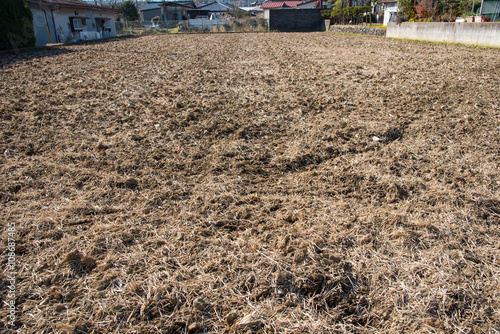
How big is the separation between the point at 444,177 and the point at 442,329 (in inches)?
78.7

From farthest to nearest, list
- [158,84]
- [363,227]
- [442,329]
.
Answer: [158,84] → [363,227] → [442,329]

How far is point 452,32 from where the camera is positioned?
1614cm

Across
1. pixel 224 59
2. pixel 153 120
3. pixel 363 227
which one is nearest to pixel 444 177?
pixel 363 227

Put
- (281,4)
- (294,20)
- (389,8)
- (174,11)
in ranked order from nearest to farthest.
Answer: (389,8), (294,20), (281,4), (174,11)

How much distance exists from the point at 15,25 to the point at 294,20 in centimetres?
2954

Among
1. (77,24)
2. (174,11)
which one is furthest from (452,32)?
(174,11)

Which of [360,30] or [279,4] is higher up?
[279,4]

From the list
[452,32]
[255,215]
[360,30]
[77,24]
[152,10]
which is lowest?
[255,215]

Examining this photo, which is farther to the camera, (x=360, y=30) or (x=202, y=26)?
(x=202, y=26)

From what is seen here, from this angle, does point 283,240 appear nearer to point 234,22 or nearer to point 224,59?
point 224,59

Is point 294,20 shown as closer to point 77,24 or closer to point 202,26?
point 202,26

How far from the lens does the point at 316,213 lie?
114 inches

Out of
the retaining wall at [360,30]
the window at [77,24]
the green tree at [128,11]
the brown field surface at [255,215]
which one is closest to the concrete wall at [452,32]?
the retaining wall at [360,30]

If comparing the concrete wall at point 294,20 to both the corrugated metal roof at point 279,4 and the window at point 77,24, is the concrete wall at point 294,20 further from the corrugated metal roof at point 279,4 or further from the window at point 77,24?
the window at point 77,24
